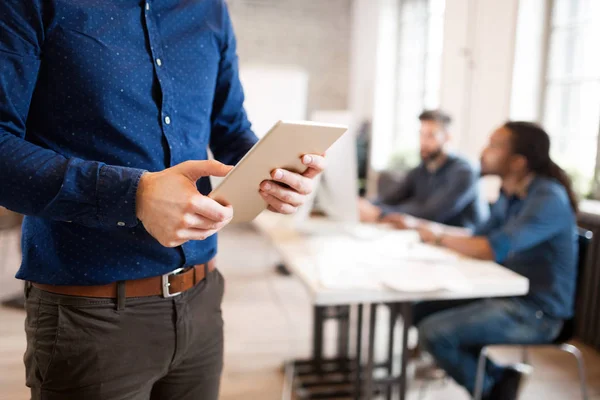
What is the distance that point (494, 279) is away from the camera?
5.65 ft

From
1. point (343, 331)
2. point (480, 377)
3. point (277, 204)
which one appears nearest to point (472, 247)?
point (480, 377)

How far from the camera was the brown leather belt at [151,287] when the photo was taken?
85 cm

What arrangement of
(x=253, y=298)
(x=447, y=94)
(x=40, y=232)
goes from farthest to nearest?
(x=447, y=94)
(x=253, y=298)
(x=40, y=232)

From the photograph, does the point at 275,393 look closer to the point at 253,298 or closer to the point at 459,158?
the point at 253,298

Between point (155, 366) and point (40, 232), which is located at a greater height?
point (40, 232)

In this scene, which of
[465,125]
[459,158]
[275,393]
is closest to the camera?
[275,393]

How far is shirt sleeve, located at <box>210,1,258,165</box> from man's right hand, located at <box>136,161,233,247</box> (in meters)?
0.37

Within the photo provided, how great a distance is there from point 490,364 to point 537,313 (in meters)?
0.28

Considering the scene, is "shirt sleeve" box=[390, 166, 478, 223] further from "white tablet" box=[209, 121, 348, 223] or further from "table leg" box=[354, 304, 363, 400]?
"white tablet" box=[209, 121, 348, 223]

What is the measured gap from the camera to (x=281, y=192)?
2.76 ft

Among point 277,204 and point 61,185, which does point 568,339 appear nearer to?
point 277,204

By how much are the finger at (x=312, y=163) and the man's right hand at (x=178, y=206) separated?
15 cm

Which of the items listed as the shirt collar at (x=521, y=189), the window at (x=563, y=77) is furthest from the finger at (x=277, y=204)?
the window at (x=563, y=77)

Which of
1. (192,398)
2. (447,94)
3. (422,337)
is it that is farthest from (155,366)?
(447,94)
